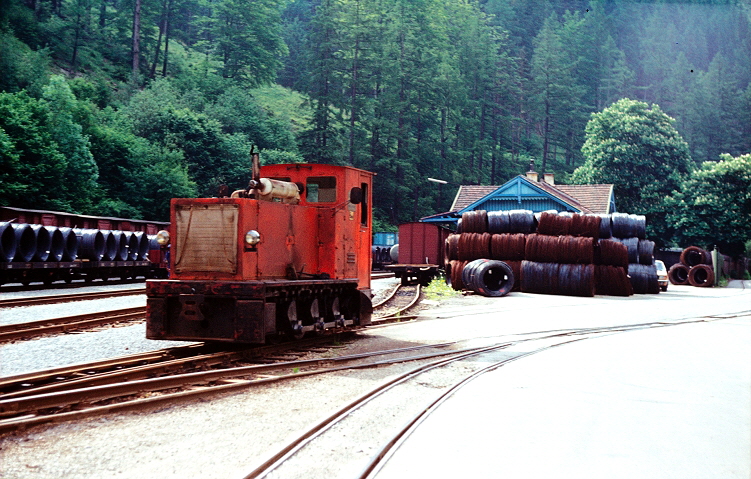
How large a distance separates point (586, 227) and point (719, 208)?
104 feet

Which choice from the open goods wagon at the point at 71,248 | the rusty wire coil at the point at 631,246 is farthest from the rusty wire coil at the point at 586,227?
the open goods wagon at the point at 71,248

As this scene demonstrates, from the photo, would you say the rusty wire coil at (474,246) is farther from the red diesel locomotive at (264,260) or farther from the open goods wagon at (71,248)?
the red diesel locomotive at (264,260)

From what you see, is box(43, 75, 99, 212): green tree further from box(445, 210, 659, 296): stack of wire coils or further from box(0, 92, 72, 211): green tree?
box(445, 210, 659, 296): stack of wire coils

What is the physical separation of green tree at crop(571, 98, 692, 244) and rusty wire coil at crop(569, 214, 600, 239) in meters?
34.9

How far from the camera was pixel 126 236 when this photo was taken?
1066 inches

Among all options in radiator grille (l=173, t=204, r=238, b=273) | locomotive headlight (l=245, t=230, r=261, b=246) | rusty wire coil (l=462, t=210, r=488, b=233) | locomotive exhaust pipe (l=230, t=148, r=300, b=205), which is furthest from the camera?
rusty wire coil (l=462, t=210, r=488, b=233)

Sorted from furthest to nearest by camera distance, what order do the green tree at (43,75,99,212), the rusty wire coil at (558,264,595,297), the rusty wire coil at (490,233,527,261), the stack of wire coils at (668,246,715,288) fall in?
the stack of wire coils at (668,246,715,288)
the green tree at (43,75,99,212)
the rusty wire coil at (490,233,527,261)
the rusty wire coil at (558,264,595,297)

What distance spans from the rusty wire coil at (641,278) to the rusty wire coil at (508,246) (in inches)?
253

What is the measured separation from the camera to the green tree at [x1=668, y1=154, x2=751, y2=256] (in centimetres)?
5175

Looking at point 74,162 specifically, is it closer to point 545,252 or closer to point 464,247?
point 464,247

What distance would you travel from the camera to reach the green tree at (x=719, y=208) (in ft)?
170


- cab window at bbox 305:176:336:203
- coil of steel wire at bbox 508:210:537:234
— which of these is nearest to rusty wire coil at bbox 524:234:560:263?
coil of steel wire at bbox 508:210:537:234

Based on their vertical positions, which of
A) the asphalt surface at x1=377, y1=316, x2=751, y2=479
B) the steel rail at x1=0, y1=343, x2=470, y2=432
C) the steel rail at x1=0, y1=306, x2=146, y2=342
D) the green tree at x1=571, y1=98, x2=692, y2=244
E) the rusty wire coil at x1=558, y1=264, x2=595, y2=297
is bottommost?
the asphalt surface at x1=377, y1=316, x2=751, y2=479

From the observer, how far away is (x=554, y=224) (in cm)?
2603
